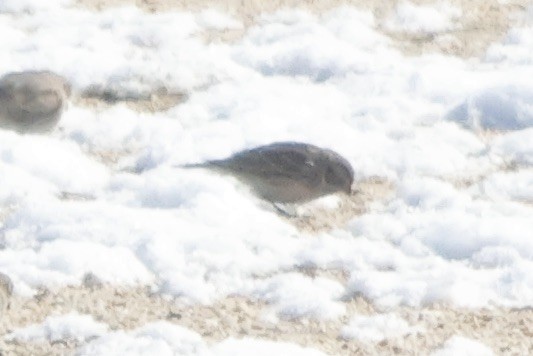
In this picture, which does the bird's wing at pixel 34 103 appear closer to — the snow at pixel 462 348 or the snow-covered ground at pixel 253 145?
the snow-covered ground at pixel 253 145

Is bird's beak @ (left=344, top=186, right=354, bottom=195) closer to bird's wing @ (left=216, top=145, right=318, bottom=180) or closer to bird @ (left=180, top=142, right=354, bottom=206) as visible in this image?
bird @ (left=180, top=142, right=354, bottom=206)

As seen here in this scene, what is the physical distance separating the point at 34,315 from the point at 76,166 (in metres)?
1.67

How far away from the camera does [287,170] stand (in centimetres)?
781

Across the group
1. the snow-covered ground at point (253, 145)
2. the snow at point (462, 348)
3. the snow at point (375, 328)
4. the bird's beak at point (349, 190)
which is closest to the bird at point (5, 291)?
the snow-covered ground at point (253, 145)

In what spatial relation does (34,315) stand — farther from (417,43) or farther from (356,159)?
(417,43)

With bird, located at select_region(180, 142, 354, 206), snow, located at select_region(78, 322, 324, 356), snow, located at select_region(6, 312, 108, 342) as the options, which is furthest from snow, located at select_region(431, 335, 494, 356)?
bird, located at select_region(180, 142, 354, 206)

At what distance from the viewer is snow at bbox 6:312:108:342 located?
20.0 ft

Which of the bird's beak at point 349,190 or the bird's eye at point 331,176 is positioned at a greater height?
the bird's eye at point 331,176

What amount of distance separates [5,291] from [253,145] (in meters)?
2.19

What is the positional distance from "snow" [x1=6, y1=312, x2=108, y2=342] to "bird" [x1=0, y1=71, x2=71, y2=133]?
2.32 m

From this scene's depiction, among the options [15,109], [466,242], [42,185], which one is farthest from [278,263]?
[15,109]

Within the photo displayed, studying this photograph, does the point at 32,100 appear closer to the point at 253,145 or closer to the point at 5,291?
the point at 253,145

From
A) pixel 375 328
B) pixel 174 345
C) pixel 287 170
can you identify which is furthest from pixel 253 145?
pixel 174 345

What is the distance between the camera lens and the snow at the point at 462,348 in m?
6.03
